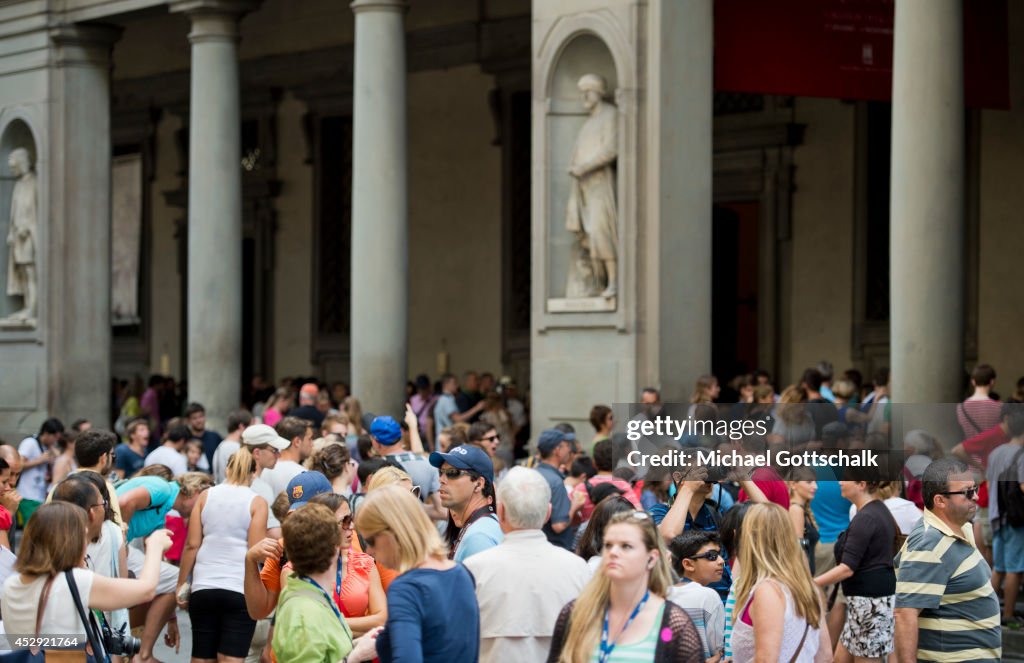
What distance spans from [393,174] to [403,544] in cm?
1239

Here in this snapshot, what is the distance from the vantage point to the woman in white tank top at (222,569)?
8.62m

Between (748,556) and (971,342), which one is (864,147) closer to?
(971,342)

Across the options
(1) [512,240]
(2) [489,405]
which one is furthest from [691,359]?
(1) [512,240]

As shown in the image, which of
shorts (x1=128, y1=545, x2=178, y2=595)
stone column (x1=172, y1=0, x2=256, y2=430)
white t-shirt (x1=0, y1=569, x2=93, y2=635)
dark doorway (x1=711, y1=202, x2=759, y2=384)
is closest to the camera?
white t-shirt (x1=0, y1=569, x2=93, y2=635)

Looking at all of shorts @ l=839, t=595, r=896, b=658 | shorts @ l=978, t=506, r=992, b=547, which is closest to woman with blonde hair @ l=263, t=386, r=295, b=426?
shorts @ l=978, t=506, r=992, b=547

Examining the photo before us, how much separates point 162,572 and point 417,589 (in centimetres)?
469

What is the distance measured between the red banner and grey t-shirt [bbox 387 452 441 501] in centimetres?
673

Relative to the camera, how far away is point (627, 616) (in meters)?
5.08

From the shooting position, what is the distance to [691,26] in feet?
50.2

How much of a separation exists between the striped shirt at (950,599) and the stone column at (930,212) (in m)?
6.10

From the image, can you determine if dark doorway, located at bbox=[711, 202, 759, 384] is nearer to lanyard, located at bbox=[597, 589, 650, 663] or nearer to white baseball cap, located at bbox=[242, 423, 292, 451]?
white baseball cap, located at bbox=[242, 423, 292, 451]

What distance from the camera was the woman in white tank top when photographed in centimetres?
862

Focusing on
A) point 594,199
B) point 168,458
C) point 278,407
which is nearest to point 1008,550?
point 594,199

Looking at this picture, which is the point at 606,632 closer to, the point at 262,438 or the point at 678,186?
the point at 262,438
